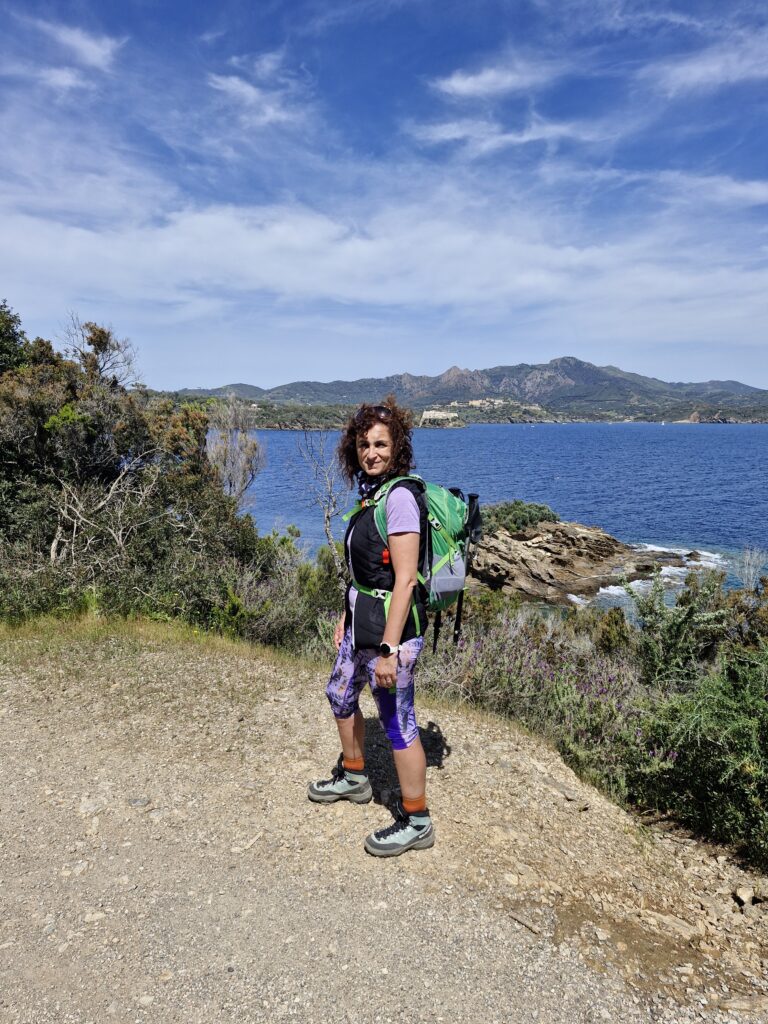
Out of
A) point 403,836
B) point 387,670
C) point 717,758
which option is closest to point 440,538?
point 387,670

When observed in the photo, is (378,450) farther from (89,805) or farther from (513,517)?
(513,517)

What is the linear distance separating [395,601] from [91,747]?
112 inches

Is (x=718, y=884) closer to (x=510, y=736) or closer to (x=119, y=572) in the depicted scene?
(x=510, y=736)

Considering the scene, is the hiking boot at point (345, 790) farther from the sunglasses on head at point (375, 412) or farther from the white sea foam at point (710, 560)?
the white sea foam at point (710, 560)

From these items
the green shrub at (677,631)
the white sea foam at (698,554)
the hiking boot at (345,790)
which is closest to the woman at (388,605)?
the hiking boot at (345,790)

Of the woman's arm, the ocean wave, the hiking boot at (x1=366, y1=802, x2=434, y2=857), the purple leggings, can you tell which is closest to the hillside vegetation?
the hiking boot at (x1=366, y1=802, x2=434, y2=857)

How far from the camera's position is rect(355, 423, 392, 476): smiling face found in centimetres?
302

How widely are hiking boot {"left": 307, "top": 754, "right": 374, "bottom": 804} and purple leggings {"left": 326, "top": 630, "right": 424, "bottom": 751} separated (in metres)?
0.52

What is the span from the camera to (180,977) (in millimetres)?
2410

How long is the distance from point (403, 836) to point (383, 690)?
0.85 m

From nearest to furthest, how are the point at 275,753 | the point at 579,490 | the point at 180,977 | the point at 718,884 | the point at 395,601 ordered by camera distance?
the point at 180,977, the point at 395,601, the point at 718,884, the point at 275,753, the point at 579,490

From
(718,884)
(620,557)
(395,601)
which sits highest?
(395,601)

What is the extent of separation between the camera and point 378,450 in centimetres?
302

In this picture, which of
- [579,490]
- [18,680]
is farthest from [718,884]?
[579,490]
